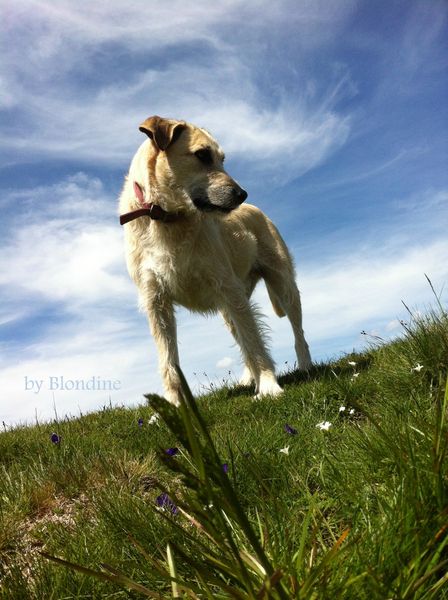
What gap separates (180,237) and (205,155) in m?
0.98

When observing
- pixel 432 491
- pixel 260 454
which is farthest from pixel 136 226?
pixel 432 491

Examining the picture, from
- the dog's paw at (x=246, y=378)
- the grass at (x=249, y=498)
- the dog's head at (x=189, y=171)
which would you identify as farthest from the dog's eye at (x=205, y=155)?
the dog's paw at (x=246, y=378)

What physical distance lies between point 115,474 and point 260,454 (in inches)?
40.2

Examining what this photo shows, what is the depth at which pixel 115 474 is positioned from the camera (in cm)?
332

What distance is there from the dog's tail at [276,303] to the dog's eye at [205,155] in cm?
Answer: 310

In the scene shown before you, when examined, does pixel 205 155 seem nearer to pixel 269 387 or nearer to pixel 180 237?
pixel 180 237

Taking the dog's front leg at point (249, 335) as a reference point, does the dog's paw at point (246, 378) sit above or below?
below

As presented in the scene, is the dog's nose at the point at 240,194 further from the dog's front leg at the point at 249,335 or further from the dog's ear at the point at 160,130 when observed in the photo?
the dog's front leg at the point at 249,335

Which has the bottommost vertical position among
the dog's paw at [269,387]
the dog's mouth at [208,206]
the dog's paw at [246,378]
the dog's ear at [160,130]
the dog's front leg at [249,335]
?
the dog's paw at [269,387]

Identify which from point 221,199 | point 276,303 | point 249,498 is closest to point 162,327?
point 221,199

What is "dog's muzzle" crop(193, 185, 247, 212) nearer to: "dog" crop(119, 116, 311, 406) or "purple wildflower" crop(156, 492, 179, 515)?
"dog" crop(119, 116, 311, 406)

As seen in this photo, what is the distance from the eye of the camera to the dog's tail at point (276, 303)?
8.50 meters

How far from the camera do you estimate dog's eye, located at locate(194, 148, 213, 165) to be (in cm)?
577

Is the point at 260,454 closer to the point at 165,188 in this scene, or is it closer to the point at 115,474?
the point at 115,474
